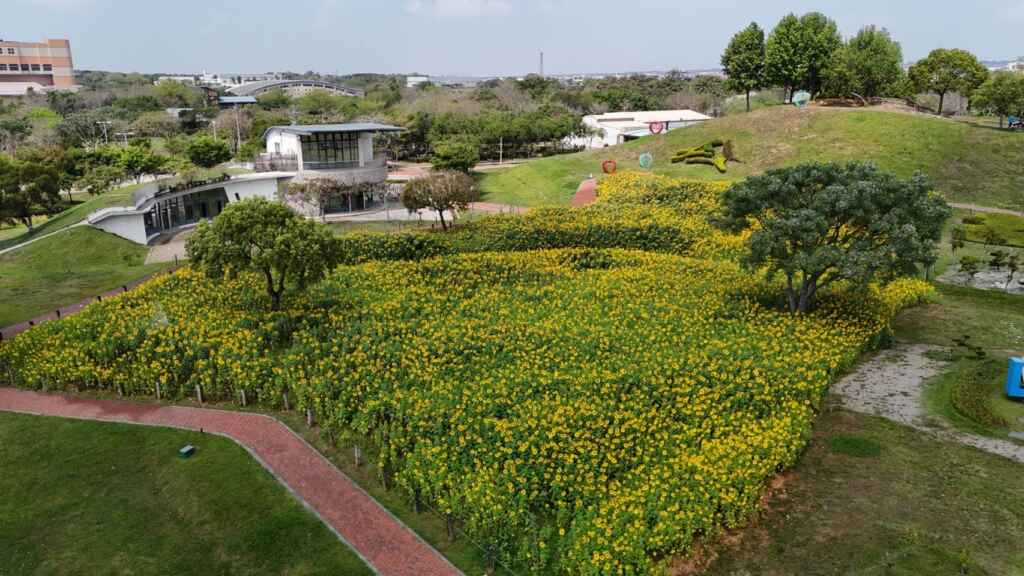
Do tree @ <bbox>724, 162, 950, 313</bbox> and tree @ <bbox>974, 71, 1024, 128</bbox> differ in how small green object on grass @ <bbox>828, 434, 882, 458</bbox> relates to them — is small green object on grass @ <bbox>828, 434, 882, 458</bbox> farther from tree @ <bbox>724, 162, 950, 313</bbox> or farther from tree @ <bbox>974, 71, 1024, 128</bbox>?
tree @ <bbox>974, 71, 1024, 128</bbox>

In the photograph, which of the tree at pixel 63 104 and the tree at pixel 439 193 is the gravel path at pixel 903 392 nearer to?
the tree at pixel 439 193

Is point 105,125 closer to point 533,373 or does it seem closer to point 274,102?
point 274,102

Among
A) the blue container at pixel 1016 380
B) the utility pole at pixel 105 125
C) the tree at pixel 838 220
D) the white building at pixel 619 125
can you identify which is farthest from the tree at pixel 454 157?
the utility pole at pixel 105 125

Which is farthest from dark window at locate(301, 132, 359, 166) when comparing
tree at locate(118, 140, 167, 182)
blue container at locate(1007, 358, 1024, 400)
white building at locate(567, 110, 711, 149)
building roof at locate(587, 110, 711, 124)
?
building roof at locate(587, 110, 711, 124)

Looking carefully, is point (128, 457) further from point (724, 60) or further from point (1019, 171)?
point (724, 60)

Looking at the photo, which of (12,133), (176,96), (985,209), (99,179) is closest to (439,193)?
(985,209)

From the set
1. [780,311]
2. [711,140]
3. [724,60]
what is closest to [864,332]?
[780,311]

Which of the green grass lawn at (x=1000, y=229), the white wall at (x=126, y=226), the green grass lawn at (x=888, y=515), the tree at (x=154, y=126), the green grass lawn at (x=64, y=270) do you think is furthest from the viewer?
the tree at (x=154, y=126)
